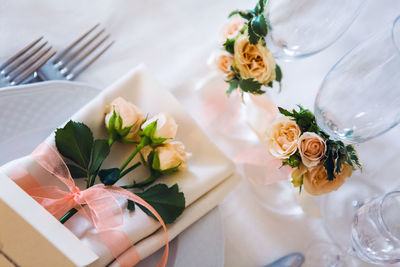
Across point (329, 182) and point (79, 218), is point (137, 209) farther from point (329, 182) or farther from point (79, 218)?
point (329, 182)

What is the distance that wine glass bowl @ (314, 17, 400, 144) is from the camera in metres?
0.48

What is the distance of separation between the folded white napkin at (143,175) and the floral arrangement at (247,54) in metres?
0.12

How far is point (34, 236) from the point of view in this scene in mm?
420

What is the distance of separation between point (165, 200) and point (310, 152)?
0.23 m

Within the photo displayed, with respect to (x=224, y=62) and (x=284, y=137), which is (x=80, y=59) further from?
(x=284, y=137)

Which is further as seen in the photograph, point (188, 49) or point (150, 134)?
point (188, 49)

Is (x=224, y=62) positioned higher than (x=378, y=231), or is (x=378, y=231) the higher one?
(x=224, y=62)

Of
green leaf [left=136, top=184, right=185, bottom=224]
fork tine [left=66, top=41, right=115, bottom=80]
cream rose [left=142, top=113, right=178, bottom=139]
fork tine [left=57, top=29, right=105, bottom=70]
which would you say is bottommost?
green leaf [left=136, top=184, right=185, bottom=224]

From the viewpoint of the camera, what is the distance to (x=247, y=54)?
2.10 ft

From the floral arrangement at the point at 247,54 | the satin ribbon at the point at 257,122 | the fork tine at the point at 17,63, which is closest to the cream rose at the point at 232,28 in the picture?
the floral arrangement at the point at 247,54

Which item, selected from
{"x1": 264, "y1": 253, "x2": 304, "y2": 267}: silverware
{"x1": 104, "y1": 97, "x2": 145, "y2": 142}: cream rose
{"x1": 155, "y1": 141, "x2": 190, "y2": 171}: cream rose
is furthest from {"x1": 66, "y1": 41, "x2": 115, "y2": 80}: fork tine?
{"x1": 264, "y1": 253, "x2": 304, "y2": 267}: silverware

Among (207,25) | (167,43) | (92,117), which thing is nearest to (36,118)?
(92,117)

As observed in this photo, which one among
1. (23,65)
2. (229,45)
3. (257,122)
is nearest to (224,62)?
(229,45)

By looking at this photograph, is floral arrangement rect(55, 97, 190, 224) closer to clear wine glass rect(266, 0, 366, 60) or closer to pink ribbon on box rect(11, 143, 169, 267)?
pink ribbon on box rect(11, 143, 169, 267)
